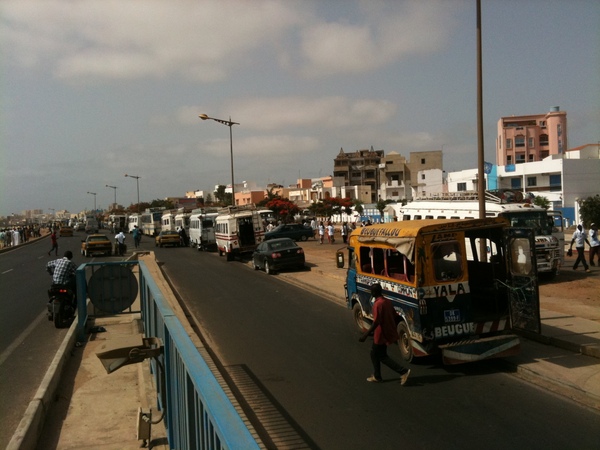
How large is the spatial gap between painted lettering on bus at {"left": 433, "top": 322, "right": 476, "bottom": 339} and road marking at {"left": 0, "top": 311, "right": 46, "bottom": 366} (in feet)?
25.4

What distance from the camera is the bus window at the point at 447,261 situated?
907cm

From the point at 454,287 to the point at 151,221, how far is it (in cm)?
6247

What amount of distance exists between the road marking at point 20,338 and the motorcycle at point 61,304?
0.65 m

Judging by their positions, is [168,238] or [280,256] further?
[168,238]

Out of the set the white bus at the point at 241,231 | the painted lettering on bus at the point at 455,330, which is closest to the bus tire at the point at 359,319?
the painted lettering on bus at the point at 455,330

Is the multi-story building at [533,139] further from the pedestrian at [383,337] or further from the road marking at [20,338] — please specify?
the pedestrian at [383,337]

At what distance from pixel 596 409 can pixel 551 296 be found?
8.93 meters

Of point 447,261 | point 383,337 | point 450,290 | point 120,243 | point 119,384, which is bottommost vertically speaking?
point 119,384

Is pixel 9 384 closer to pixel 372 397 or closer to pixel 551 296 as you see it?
pixel 372 397

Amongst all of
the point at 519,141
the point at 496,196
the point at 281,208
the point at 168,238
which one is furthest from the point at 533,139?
the point at 496,196

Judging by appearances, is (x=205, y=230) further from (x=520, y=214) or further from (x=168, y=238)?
(x=520, y=214)

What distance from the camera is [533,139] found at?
88.1 m

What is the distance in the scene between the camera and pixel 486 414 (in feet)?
23.0

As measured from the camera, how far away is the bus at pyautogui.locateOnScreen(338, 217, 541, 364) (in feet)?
29.3
